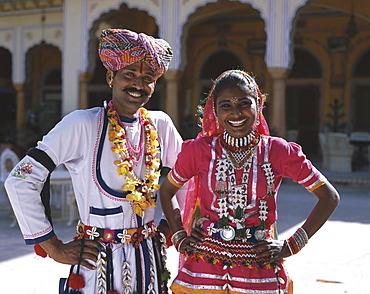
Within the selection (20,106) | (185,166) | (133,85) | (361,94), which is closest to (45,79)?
(20,106)

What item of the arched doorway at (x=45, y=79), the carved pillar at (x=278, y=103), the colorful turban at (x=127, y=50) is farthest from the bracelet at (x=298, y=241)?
the arched doorway at (x=45, y=79)

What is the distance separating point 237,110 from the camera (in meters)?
1.96

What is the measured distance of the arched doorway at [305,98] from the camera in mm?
14062

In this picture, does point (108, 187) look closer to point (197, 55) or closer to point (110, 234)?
point (110, 234)

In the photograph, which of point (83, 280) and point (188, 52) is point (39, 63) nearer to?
point (188, 52)

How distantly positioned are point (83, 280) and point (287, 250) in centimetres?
79

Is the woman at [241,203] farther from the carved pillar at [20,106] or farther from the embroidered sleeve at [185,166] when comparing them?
the carved pillar at [20,106]

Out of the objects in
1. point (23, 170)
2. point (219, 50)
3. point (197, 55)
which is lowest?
point (23, 170)

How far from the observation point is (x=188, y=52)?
15273mm

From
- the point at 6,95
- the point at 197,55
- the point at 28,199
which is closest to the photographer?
the point at 28,199

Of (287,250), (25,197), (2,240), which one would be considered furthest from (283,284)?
(2,240)

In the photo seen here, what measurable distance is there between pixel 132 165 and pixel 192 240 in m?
0.39

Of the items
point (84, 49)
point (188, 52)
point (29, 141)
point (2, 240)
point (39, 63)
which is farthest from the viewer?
point (39, 63)

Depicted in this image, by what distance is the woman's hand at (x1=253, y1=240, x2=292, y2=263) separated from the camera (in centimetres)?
194
